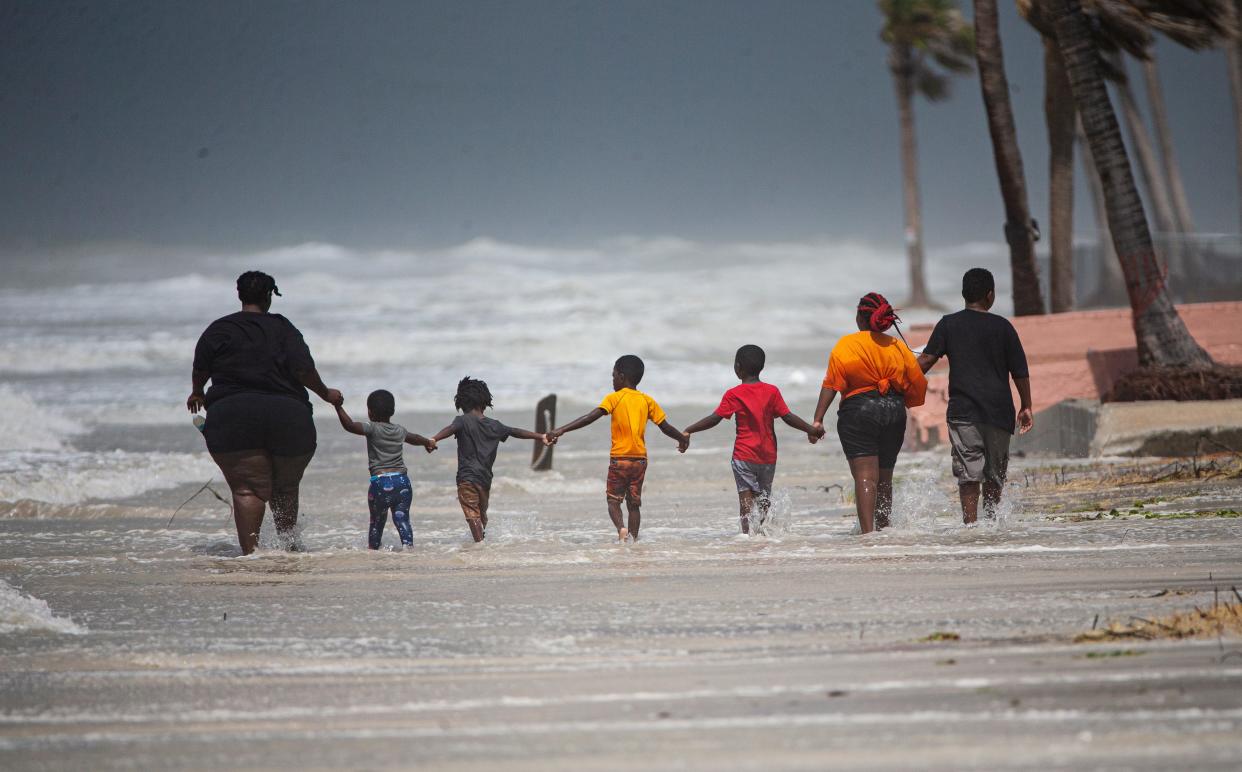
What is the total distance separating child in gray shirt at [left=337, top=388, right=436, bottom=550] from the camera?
312 inches

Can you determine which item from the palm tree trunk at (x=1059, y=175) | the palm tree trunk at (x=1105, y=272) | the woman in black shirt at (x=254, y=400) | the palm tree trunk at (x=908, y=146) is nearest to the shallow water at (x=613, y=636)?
the woman in black shirt at (x=254, y=400)

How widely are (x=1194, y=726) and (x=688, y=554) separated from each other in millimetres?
3724

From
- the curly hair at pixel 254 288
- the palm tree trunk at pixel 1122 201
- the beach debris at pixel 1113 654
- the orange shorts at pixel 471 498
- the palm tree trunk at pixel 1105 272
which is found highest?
the palm tree trunk at pixel 1105 272

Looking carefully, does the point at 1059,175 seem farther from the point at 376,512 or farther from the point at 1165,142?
the point at 1165,142

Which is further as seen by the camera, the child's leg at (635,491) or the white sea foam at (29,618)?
the child's leg at (635,491)

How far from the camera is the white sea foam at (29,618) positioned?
5.22 m

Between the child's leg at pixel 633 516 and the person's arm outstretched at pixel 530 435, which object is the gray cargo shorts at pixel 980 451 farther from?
the person's arm outstretched at pixel 530 435

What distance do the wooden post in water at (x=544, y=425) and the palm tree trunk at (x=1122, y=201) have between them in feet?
19.1

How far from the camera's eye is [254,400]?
23.4 ft

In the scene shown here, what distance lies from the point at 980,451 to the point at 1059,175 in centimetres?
1174

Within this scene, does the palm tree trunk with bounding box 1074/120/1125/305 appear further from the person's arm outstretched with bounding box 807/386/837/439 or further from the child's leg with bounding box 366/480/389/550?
the child's leg with bounding box 366/480/389/550

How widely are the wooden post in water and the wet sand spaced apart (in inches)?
180

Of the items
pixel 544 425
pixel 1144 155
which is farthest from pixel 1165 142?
pixel 544 425

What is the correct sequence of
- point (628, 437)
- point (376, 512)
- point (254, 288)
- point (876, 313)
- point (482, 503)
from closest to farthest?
point (254, 288) < point (876, 313) < point (376, 512) < point (628, 437) < point (482, 503)
